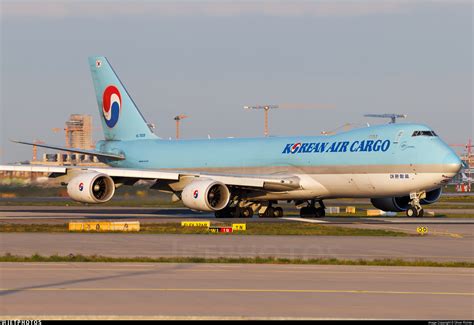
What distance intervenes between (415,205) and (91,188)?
17.2 metres

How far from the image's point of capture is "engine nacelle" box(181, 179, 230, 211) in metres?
46.8

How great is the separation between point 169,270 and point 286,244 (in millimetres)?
9255

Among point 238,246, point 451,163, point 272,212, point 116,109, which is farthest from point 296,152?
point 238,246

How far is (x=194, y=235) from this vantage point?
34406mm

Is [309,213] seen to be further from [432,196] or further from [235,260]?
[235,260]

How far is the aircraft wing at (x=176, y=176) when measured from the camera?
4834 centimetres

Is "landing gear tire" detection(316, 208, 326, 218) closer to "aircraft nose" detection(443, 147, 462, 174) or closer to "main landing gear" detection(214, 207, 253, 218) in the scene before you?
"main landing gear" detection(214, 207, 253, 218)

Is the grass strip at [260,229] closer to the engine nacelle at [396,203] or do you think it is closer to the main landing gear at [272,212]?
the main landing gear at [272,212]

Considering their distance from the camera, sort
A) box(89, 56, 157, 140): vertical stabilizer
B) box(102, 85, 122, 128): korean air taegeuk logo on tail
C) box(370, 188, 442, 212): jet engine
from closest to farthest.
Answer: box(370, 188, 442, 212): jet engine, box(89, 56, 157, 140): vertical stabilizer, box(102, 85, 122, 128): korean air taegeuk logo on tail

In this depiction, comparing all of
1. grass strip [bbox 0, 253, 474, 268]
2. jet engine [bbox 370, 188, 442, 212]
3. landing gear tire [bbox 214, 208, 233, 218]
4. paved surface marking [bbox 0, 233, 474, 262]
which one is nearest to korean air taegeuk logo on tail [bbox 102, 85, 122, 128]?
landing gear tire [bbox 214, 208, 233, 218]

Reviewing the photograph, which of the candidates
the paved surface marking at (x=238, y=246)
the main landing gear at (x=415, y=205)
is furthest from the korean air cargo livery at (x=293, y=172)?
the paved surface marking at (x=238, y=246)

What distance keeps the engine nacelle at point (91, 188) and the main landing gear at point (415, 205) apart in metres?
15.9

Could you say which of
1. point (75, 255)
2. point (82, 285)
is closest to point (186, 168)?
point (75, 255)

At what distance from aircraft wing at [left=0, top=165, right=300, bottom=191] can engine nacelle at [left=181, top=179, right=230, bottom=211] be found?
0.93 metres
